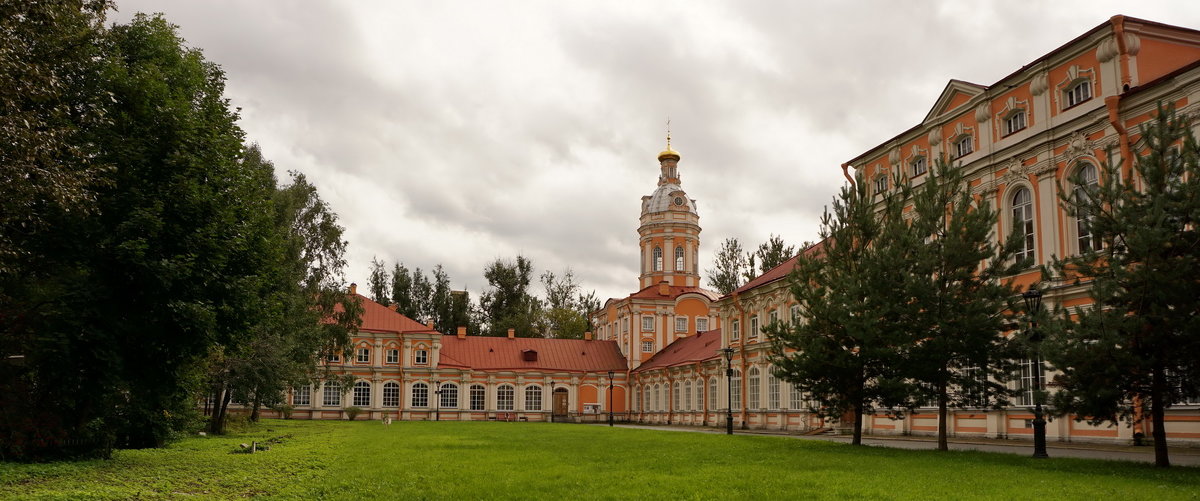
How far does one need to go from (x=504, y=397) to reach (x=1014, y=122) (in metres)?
44.6

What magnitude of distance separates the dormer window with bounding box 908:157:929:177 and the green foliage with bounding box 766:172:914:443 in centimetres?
845

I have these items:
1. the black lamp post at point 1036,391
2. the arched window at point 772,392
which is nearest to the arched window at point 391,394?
the arched window at point 772,392

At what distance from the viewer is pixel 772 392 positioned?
126ft

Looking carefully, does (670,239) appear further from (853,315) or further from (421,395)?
(853,315)

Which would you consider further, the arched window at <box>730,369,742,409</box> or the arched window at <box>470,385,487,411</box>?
the arched window at <box>470,385,487,411</box>

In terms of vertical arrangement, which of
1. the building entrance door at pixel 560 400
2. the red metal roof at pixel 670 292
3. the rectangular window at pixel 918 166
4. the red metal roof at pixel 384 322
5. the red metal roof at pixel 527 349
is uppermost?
the rectangular window at pixel 918 166

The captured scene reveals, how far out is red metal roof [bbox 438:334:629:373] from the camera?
62.7 meters

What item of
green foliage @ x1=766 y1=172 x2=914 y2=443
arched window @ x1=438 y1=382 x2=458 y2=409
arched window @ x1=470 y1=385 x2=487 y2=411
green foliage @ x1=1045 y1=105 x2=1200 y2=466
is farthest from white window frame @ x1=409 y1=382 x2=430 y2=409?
green foliage @ x1=1045 y1=105 x2=1200 y2=466

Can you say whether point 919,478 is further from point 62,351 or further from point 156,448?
point 156,448

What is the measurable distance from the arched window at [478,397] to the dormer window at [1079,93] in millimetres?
46698

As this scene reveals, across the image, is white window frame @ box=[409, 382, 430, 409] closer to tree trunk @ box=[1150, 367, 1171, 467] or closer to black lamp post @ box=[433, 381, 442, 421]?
black lamp post @ box=[433, 381, 442, 421]

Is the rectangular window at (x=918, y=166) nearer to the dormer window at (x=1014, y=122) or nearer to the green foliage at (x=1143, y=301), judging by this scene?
the dormer window at (x=1014, y=122)

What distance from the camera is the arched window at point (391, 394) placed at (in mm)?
59969

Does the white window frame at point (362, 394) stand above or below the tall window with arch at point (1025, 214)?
below
